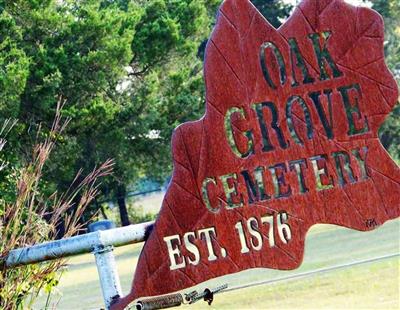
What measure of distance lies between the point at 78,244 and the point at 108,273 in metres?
0.15

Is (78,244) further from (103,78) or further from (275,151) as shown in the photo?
(103,78)

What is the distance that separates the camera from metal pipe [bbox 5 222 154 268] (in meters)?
3.57

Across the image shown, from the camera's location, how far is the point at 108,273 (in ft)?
11.7

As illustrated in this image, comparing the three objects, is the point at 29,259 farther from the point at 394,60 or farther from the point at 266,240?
the point at 394,60

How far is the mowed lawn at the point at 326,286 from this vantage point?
9609 mm

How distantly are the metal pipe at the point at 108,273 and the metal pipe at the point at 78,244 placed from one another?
2 cm

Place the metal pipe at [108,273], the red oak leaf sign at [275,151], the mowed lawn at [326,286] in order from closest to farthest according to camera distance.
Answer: the metal pipe at [108,273] < the red oak leaf sign at [275,151] < the mowed lawn at [326,286]

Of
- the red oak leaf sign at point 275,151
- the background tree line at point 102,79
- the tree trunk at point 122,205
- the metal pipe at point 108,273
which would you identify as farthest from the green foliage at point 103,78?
the metal pipe at point 108,273

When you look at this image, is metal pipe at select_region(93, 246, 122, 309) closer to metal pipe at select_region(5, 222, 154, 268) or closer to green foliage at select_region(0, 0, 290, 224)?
metal pipe at select_region(5, 222, 154, 268)

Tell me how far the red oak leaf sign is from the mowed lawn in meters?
2.57

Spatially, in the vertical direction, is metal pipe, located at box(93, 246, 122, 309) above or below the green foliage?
below

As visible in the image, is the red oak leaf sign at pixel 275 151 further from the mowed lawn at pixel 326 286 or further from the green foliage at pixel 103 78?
the green foliage at pixel 103 78

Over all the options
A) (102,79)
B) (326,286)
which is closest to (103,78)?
(102,79)

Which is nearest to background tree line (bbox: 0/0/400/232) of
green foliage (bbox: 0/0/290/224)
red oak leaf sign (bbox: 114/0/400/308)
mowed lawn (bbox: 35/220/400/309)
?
green foliage (bbox: 0/0/290/224)
